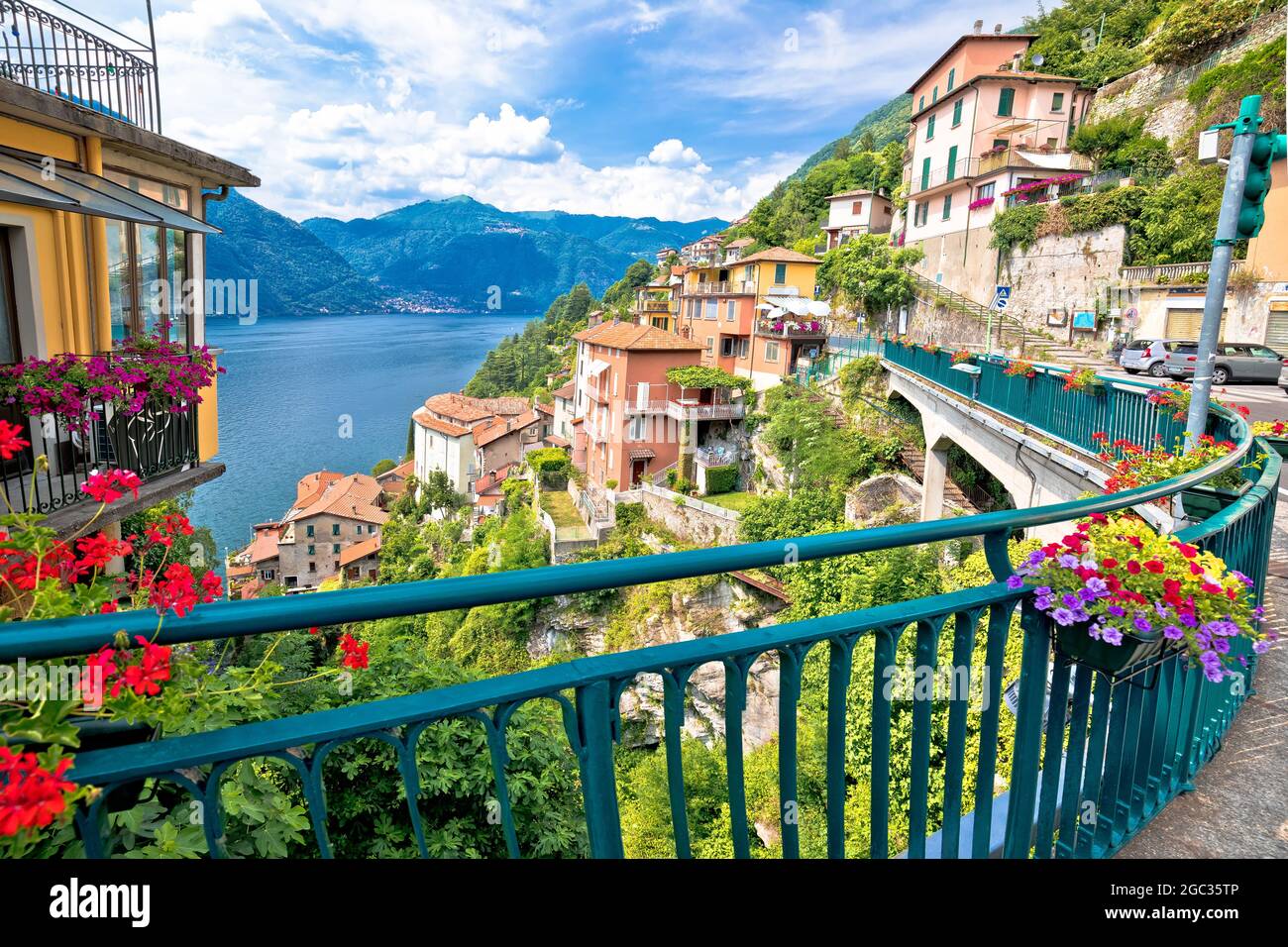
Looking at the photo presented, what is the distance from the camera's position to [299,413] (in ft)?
396

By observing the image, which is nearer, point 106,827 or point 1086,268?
point 106,827

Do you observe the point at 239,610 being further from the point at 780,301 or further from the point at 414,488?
the point at 414,488

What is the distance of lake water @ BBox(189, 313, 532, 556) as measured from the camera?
8556 cm

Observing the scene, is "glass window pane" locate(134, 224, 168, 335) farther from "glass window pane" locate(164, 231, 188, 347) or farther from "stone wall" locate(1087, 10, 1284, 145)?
"stone wall" locate(1087, 10, 1284, 145)

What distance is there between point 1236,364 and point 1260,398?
4288 millimetres

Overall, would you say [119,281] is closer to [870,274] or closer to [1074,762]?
[1074,762]

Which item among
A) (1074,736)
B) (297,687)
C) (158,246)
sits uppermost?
(158,246)

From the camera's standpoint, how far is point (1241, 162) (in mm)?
5949

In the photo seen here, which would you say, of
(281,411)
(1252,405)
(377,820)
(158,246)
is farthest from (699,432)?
(281,411)

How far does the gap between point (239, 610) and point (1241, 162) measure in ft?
25.7

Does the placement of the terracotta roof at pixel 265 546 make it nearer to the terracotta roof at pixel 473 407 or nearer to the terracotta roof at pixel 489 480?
the terracotta roof at pixel 489 480

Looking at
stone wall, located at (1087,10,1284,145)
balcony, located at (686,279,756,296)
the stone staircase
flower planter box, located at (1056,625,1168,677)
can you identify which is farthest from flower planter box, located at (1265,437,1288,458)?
balcony, located at (686,279,756,296)

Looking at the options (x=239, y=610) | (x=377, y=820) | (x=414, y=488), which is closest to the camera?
(x=239, y=610)

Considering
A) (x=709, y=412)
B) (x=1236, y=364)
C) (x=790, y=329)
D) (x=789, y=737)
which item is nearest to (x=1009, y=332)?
(x=1236, y=364)
